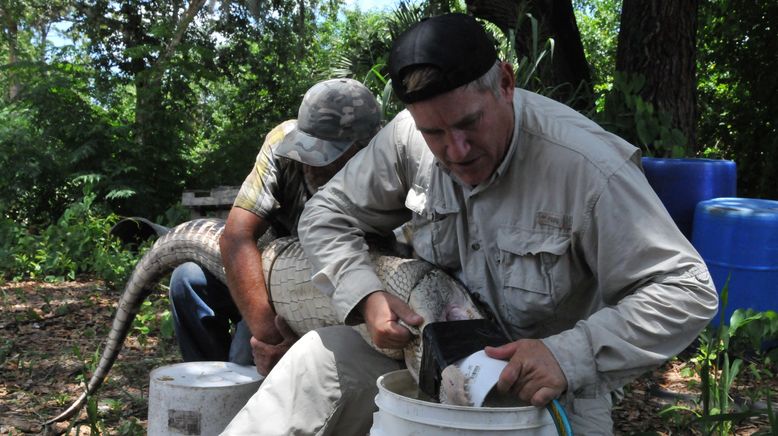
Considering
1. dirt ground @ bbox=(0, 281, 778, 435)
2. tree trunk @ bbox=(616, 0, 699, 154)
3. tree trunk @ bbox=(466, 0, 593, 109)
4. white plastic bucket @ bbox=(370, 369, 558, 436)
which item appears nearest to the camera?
white plastic bucket @ bbox=(370, 369, 558, 436)

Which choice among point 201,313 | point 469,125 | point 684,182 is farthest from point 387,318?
point 684,182

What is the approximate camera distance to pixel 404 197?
254 cm

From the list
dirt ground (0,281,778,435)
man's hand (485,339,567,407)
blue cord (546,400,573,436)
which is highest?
man's hand (485,339,567,407)

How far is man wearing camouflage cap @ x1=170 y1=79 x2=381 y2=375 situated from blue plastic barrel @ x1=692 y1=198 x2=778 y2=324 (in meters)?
1.96

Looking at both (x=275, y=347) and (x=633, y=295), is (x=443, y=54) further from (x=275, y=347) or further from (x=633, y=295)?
(x=275, y=347)

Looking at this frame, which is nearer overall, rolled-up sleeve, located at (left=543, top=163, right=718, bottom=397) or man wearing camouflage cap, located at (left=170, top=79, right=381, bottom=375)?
rolled-up sleeve, located at (left=543, top=163, right=718, bottom=397)

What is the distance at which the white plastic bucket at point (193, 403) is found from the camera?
9.37 feet

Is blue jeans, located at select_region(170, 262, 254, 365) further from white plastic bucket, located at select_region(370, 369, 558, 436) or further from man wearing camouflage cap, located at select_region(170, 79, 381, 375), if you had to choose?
white plastic bucket, located at select_region(370, 369, 558, 436)

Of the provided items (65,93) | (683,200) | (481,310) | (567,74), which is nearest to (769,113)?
(567,74)

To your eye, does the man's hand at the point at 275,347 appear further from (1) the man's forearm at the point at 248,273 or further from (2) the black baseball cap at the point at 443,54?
(2) the black baseball cap at the point at 443,54

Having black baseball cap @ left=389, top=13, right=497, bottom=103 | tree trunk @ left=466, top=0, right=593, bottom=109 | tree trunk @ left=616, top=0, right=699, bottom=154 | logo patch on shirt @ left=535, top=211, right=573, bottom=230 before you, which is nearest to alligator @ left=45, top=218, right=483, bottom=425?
logo patch on shirt @ left=535, top=211, right=573, bottom=230

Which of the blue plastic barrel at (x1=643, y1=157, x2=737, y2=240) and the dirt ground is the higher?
the blue plastic barrel at (x1=643, y1=157, x2=737, y2=240)

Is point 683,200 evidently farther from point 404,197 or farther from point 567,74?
point 567,74

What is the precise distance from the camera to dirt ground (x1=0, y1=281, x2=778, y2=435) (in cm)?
360
